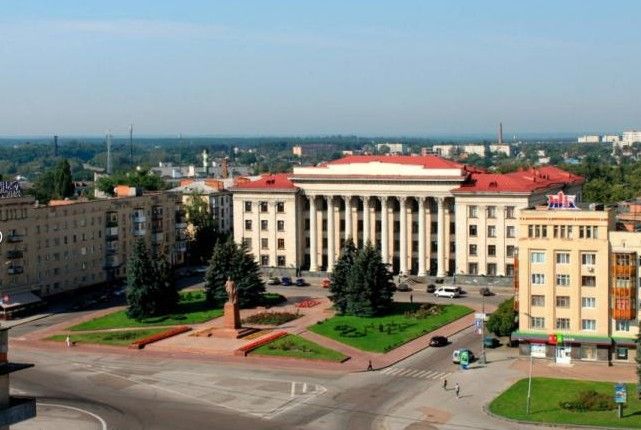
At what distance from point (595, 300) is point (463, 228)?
4724 cm

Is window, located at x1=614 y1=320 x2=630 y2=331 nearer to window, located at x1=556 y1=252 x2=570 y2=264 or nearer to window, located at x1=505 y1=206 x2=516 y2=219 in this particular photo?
window, located at x1=556 y1=252 x2=570 y2=264

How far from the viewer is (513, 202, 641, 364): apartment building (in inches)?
3425

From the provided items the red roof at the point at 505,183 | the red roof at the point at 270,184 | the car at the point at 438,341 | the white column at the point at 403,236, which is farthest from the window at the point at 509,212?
the car at the point at 438,341

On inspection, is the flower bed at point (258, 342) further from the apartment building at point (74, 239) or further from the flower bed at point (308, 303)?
the apartment building at point (74, 239)

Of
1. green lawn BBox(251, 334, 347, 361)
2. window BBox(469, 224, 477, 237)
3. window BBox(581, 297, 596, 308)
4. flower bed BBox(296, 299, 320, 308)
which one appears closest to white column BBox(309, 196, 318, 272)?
flower bed BBox(296, 299, 320, 308)

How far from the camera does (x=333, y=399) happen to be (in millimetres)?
76500

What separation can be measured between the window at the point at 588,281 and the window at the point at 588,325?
3.34 m

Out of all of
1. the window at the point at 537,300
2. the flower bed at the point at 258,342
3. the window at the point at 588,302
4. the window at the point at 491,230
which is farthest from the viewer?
the window at the point at 491,230

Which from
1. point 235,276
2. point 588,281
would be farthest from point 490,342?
point 235,276

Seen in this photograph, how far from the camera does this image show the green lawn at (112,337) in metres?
99.7

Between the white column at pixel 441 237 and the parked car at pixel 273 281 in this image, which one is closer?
the white column at pixel 441 237

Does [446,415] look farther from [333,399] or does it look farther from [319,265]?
[319,265]

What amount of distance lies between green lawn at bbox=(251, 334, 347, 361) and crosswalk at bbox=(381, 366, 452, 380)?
17.3ft

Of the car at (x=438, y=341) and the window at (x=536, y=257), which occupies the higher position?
the window at (x=536, y=257)
